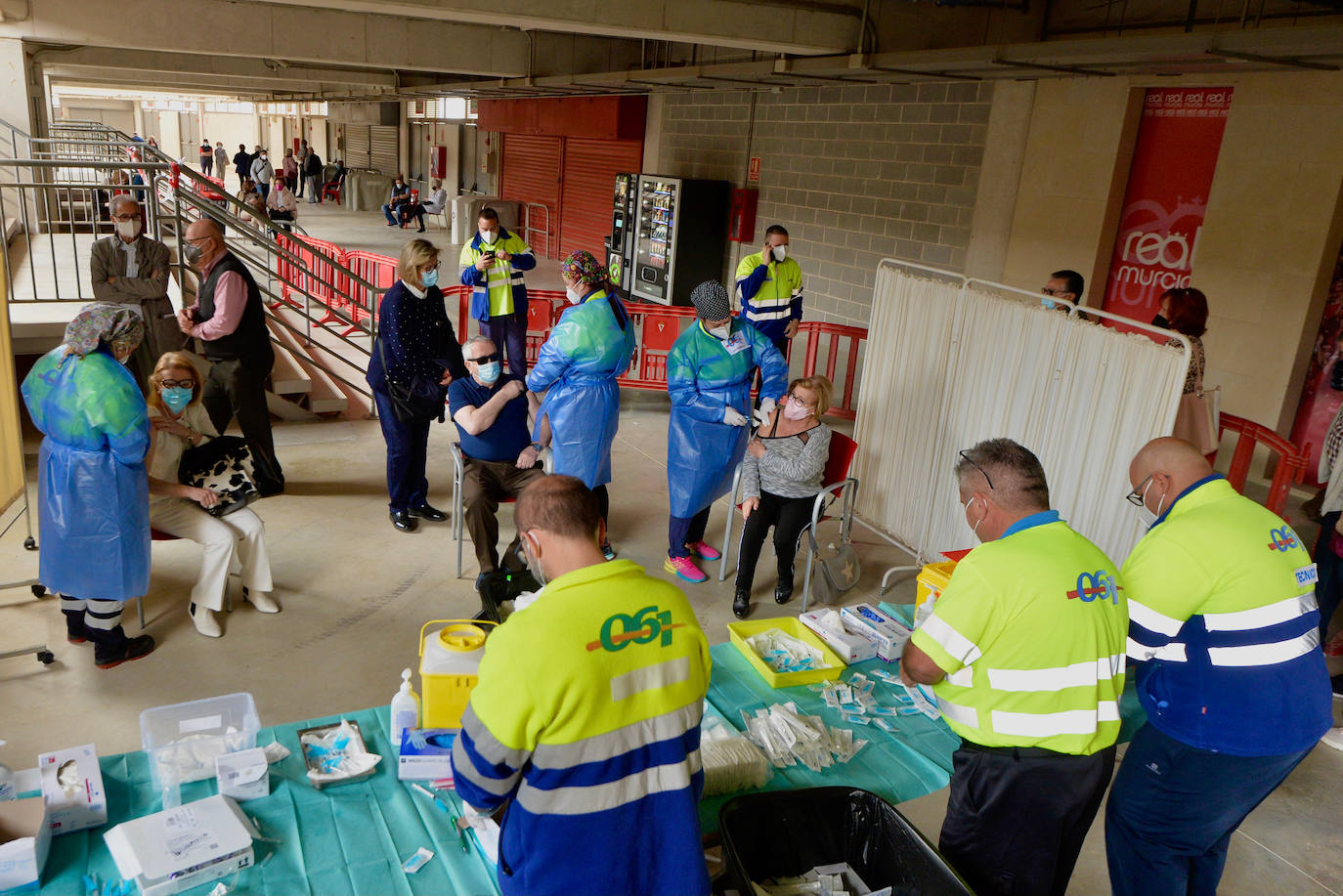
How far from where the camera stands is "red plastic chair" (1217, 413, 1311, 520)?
4.75 m

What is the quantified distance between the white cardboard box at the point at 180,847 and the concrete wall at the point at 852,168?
8.96 metres

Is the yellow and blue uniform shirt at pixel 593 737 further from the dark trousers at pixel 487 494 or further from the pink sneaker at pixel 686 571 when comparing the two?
the pink sneaker at pixel 686 571

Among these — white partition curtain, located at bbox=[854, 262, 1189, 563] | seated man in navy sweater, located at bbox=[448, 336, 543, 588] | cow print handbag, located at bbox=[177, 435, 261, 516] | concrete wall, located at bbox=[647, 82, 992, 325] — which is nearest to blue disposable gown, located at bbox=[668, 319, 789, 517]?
seated man in navy sweater, located at bbox=[448, 336, 543, 588]

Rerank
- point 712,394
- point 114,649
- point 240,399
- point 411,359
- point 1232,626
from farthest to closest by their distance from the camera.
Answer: point 240,399 < point 411,359 < point 712,394 < point 114,649 < point 1232,626

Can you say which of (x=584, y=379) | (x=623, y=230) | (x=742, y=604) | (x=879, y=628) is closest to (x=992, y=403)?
(x=742, y=604)

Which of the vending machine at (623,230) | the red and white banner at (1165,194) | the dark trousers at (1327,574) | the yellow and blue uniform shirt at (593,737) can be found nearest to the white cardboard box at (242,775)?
the yellow and blue uniform shirt at (593,737)

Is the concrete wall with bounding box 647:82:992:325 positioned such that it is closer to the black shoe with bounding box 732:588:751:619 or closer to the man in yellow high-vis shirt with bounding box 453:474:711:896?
the black shoe with bounding box 732:588:751:619

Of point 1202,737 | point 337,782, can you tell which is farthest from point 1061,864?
point 337,782

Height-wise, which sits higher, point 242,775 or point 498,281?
point 498,281

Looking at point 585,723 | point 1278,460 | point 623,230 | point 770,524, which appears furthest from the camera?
point 623,230

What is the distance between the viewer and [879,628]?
11.3 feet

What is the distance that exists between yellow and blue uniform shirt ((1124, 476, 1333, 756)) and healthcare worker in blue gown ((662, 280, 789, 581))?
2.60 m

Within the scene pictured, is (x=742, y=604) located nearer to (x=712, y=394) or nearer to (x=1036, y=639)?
(x=712, y=394)

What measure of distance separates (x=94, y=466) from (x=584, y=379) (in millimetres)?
2177
